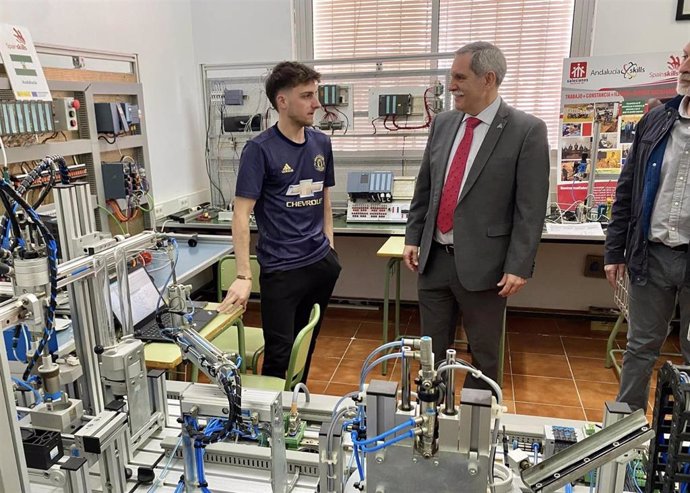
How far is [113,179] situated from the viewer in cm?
291

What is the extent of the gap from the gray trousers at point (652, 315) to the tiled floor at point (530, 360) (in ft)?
→ 2.29

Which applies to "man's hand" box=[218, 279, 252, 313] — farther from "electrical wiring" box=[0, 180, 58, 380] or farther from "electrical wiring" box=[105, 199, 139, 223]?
"electrical wiring" box=[105, 199, 139, 223]

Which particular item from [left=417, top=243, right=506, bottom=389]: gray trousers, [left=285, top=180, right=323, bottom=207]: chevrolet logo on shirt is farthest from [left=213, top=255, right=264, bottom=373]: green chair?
[left=417, top=243, right=506, bottom=389]: gray trousers

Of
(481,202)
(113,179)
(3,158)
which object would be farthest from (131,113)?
(481,202)

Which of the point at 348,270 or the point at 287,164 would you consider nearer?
the point at 287,164

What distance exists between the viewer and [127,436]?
45.4 inches

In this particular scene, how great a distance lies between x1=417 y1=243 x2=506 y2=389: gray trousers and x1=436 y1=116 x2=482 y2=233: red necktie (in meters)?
0.14

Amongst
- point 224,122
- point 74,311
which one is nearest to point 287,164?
point 74,311

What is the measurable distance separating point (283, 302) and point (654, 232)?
1.47 m

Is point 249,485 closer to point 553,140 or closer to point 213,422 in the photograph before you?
point 213,422

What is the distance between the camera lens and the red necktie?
80.1 inches

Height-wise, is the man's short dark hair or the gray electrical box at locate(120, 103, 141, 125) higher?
the man's short dark hair

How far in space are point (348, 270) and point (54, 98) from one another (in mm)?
2556

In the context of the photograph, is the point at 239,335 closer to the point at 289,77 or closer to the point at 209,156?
the point at 289,77
